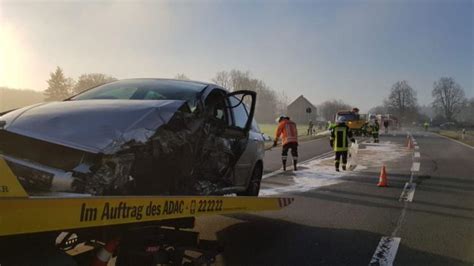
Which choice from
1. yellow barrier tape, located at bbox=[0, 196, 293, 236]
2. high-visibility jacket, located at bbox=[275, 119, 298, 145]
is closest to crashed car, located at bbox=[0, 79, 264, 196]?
yellow barrier tape, located at bbox=[0, 196, 293, 236]

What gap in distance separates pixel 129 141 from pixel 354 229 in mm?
4113

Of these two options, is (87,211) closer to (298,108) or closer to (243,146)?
(243,146)

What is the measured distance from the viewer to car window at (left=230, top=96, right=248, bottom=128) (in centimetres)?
651

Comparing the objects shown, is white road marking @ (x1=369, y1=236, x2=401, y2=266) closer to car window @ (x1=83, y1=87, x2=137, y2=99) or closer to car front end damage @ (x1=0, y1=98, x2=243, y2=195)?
car front end damage @ (x1=0, y1=98, x2=243, y2=195)

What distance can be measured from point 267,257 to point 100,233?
7.95 ft

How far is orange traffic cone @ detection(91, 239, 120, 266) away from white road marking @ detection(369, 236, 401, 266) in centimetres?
299

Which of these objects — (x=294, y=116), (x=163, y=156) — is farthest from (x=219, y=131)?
(x=294, y=116)

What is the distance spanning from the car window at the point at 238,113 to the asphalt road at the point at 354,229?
145 cm

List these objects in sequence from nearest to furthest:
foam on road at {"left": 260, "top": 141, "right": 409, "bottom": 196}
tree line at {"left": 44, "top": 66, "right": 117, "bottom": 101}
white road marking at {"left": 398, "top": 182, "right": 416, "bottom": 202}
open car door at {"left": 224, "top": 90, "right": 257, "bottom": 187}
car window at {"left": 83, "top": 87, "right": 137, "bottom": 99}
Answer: car window at {"left": 83, "top": 87, "right": 137, "bottom": 99}
open car door at {"left": 224, "top": 90, "right": 257, "bottom": 187}
white road marking at {"left": 398, "top": 182, "right": 416, "bottom": 202}
foam on road at {"left": 260, "top": 141, "right": 409, "bottom": 196}
tree line at {"left": 44, "top": 66, "right": 117, "bottom": 101}

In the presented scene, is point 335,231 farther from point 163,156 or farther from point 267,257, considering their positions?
point 163,156

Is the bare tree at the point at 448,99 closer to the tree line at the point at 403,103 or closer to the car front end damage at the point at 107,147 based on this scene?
the tree line at the point at 403,103

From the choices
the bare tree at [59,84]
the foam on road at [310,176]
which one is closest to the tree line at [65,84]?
the bare tree at [59,84]

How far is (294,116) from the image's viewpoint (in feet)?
436

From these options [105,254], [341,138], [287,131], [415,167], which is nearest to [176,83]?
[105,254]
